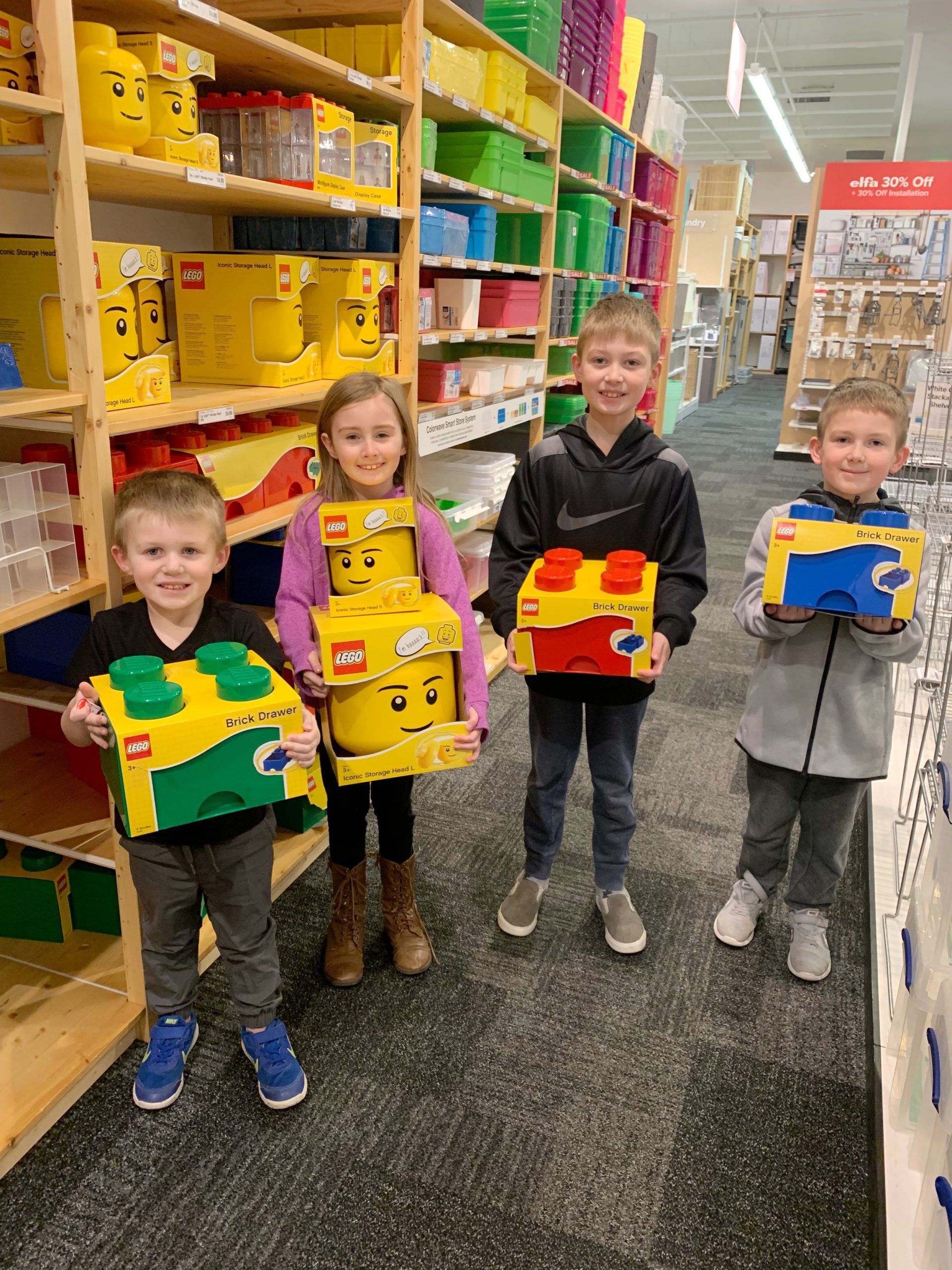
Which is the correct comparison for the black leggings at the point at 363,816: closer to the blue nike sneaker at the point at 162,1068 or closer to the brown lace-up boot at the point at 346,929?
the brown lace-up boot at the point at 346,929

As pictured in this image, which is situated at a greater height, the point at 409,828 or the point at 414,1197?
the point at 409,828

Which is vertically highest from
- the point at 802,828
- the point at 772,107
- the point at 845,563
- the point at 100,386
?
the point at 772,107

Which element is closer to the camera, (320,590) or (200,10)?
(200,10)

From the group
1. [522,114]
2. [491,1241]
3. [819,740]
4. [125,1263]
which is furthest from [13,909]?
[522,114]

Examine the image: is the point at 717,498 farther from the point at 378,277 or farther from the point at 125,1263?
the point at 125,1263

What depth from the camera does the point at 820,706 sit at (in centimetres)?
198

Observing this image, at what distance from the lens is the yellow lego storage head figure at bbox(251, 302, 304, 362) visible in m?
2.25

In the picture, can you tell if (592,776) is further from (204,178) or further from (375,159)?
(375,159)

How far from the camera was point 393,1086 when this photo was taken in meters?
1.82

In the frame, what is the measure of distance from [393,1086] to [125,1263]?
0.54m

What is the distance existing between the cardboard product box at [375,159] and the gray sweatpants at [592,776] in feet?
4.82

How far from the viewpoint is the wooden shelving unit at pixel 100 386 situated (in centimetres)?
150

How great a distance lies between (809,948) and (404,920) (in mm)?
954

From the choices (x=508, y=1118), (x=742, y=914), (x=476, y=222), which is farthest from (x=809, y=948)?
(x=476, y=222)
